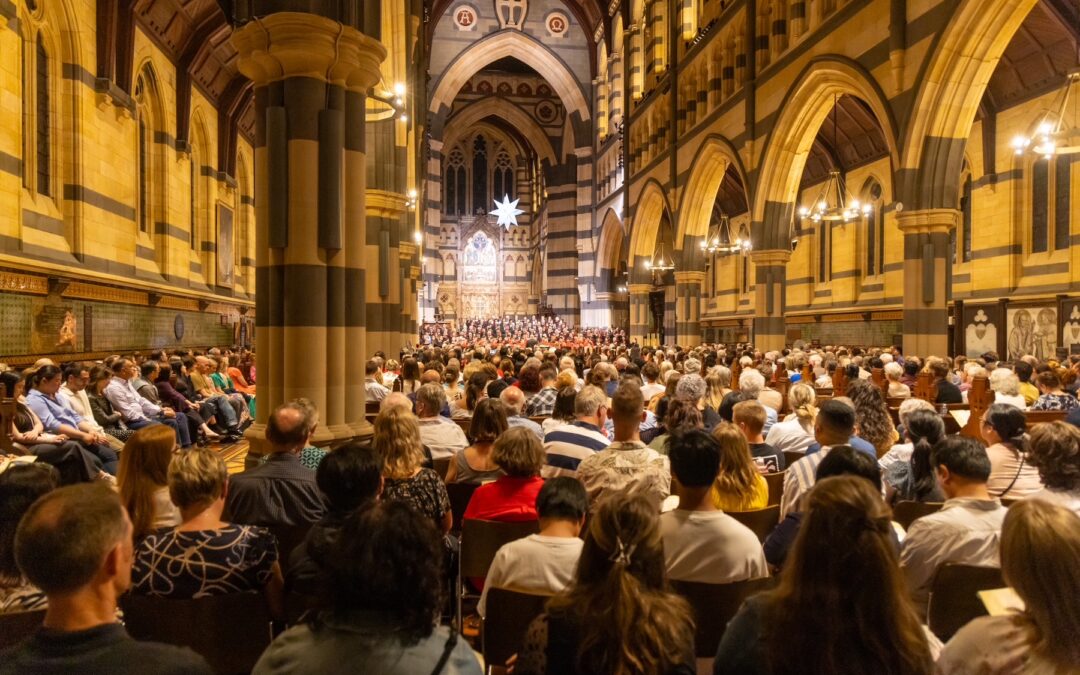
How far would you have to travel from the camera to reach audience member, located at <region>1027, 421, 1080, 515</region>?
120 inches

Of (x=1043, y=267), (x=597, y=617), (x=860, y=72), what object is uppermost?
(x=860, y=72)

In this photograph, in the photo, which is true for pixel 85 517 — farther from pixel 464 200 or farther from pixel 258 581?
pixel 464 200

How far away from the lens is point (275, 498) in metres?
3.38

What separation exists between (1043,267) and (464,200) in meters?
38.6

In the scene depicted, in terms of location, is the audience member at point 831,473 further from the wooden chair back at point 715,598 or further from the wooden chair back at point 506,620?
the wooden chair back at point 506,620

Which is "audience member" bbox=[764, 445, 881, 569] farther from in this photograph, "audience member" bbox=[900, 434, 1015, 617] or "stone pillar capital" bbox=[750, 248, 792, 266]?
"stone pillar capital" bbox=[750, 248, 792, 266]

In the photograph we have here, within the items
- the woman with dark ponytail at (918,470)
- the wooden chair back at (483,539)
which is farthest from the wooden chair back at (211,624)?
the woman with dark ponytail at (918,470)

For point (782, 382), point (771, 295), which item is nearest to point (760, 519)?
point (782, 382)

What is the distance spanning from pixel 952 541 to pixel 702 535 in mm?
1031

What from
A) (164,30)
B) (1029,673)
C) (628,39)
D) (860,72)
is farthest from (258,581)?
(628,39)

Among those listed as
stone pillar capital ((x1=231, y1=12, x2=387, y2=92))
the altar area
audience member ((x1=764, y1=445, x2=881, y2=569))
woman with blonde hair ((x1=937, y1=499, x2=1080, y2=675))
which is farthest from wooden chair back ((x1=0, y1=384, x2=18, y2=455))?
the altar area

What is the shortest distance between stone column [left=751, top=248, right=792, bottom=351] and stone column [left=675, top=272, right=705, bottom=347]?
501 cm

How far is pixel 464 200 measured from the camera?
4888cm

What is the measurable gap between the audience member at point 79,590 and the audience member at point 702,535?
5.46 ft
